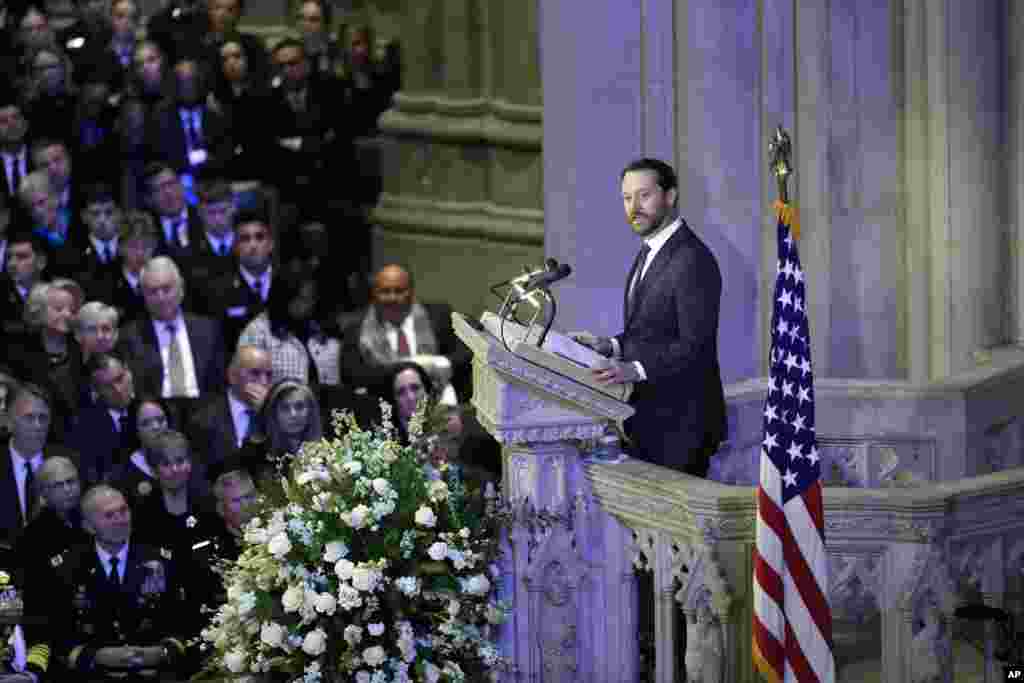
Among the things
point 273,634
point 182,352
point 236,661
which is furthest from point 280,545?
point 182,352

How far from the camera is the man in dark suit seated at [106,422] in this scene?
11641 millimetres

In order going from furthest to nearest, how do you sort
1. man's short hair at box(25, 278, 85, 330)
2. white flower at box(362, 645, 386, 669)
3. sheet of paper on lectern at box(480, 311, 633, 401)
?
1. man's short hair at box(25, 278, 85, 330)
2. sheet of paper on lectern at box(480, 311, 633, 401)
3. white flower at box(362, 645, 386, 669)

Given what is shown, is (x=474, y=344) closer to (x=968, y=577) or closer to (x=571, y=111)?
(x=968, y=577)

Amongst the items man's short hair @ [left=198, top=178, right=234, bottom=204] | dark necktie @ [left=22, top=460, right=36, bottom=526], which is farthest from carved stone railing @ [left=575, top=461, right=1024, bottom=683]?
man's short hair @ [left=198, top=178, right=234, bottom=204]

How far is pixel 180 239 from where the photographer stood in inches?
563

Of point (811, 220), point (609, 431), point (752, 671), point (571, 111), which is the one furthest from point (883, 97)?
point (752, 671)

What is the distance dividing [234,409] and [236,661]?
434cm

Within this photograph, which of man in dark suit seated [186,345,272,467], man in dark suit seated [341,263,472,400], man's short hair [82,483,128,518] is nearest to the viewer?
man's short hair [82,483,128,518]

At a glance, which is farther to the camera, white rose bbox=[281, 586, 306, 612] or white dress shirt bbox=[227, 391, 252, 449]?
white dress shirt bbox=[227, 391, 252, 449]

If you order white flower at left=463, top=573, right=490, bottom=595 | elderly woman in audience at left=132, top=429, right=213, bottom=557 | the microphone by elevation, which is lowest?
elderly woman in audience at left=132, top=429, right=213, bottom=557

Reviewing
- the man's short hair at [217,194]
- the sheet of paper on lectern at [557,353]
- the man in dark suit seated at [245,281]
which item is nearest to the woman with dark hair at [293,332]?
the man in dark suit seated at [245,281]

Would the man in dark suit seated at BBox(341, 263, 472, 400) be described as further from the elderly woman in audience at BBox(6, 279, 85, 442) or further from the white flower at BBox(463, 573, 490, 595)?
the white flower at BBox(463, 573, 490, 595)

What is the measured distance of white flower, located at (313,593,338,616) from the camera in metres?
7.55

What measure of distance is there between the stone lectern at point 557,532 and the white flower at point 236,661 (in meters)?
0.80
